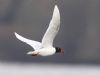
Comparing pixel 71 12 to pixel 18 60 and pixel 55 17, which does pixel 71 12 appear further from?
pixel 55 17

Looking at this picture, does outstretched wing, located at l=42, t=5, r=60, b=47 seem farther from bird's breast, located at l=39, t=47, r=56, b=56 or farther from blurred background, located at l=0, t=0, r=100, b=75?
blurred background, located at l=0, t=0, r=100, b=75

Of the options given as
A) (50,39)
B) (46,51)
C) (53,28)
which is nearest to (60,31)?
(50,39)

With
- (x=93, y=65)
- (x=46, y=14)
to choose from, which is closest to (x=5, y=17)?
(x=46, y=14)

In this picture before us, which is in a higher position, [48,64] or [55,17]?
[48,64]

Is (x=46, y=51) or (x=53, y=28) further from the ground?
(x=53, y=28)

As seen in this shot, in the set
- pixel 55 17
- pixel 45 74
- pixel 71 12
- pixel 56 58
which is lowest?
pixel 55 17

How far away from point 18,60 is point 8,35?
2.10 feet

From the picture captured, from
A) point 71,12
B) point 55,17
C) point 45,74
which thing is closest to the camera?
point 55,17

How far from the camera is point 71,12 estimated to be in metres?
17.7

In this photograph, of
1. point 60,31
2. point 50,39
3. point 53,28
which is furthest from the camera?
point 60,31

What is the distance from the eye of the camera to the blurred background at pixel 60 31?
16453 mm

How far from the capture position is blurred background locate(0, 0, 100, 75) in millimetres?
16453

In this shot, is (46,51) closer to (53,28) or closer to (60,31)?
(53,28)

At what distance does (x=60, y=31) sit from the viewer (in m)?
Answer: 17.7
